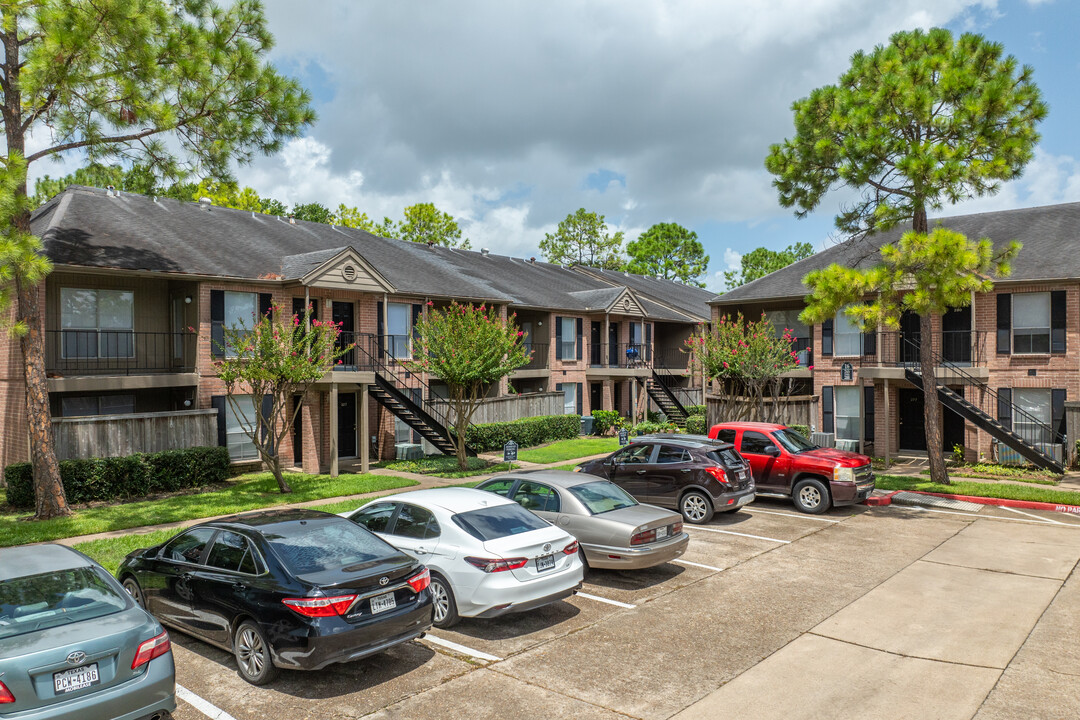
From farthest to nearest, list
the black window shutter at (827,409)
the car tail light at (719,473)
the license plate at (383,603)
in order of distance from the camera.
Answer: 1. the black window shutter at (827,409)
2. the car tail light at (719,473)
3. the license plate at (383,603)

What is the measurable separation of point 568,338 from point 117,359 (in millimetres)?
18882

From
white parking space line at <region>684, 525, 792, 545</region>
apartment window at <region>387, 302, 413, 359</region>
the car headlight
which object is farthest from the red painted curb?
apartment window at <region>387, 302, 413, 359</region>

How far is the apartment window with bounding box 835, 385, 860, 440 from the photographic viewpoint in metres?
26.3

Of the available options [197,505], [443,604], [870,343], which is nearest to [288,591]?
[443,604]

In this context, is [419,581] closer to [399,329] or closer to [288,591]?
[288,591]

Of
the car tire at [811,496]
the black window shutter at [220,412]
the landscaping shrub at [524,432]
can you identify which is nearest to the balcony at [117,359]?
the black window shutter at [220,412]

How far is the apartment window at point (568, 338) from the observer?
1312 inches

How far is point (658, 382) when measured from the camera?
36750 millimetres

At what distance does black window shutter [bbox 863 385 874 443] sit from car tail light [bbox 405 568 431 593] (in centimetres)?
2263

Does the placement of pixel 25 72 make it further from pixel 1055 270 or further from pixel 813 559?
pixel 1055 270

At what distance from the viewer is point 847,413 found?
26516 millimetres

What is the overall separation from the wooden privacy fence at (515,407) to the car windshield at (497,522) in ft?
51.1

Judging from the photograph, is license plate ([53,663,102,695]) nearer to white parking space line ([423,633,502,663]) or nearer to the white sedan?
white parking space line ([423,633,502,663])

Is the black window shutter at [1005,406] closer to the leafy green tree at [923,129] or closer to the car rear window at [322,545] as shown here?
the leafy green tree at [923,129]
